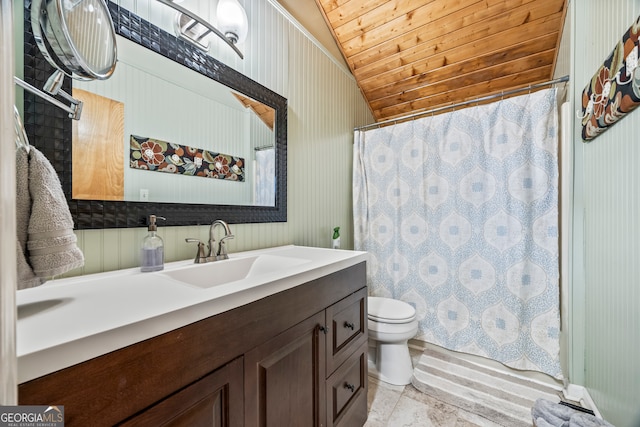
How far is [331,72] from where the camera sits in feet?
7.00

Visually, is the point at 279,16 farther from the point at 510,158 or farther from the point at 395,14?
the point at 510,158

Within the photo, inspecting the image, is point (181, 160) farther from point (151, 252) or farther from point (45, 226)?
point (45, 226)

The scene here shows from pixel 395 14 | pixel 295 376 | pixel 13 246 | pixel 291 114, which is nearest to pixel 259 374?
pixel 295 376

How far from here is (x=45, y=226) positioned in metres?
0.48

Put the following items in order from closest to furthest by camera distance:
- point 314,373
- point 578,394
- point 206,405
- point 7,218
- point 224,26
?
point 7,218 → point 206,405 → point 314,373 → point 224,26 → point 578,394

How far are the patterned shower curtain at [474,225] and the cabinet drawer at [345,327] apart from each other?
92 cm

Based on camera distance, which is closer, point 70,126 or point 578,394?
point 70,126

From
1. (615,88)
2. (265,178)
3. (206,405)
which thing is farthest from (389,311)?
(615,88)

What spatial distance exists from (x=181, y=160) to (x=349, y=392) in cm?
131

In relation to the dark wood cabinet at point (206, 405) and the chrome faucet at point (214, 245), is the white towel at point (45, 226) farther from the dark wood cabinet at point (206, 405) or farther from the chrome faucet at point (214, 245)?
the chrome faucet at point (214, 245)

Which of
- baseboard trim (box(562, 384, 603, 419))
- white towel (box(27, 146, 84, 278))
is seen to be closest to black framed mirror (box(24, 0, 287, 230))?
white towel (box(27, 146, 84, 278))

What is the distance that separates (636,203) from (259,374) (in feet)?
4.44

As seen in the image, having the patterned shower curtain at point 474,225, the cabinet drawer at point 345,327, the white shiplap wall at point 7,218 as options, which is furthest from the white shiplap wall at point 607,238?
the white shiplap wall at point 7,218

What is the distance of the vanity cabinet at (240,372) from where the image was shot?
43 centimetres
